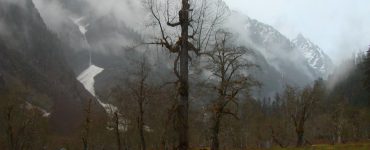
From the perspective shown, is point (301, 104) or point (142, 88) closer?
point (142, 88)

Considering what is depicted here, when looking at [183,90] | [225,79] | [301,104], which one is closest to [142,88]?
[225,79]

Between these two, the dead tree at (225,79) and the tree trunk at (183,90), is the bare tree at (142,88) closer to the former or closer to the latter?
the dead tree at (225,79)

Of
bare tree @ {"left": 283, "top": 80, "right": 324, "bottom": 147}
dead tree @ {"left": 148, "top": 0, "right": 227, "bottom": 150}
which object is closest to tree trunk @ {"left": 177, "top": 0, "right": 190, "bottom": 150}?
dead tree @ {"left": 148, "top": 0, "right": 227, "bottom": 150}

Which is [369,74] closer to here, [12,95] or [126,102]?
[126,102]

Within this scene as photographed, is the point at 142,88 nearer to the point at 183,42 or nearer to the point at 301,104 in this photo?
the point at 301,104

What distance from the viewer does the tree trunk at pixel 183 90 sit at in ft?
67.3

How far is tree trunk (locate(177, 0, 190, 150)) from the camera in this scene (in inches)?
807

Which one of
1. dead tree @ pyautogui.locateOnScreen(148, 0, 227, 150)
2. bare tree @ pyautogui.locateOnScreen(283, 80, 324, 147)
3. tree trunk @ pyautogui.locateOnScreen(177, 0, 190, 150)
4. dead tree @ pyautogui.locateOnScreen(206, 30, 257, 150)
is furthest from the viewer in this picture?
bare tree @ pyautogui.locateOnScreen(283, 80, 324, 147)

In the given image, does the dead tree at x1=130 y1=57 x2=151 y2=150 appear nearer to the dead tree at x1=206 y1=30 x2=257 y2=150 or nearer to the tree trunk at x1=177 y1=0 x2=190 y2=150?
the dead tree at x1=206 y1=30 x2=257 y2=150

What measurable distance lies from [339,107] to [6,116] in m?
85.3

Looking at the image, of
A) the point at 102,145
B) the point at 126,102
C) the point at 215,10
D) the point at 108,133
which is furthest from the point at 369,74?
the point at 102,145

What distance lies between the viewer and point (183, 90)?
68.6ft

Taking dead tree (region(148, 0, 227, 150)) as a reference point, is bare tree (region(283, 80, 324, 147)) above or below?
above

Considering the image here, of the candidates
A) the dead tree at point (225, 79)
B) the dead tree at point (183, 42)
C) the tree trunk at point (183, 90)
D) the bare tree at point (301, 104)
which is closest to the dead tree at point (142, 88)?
the dead tree at point (225, 79)
